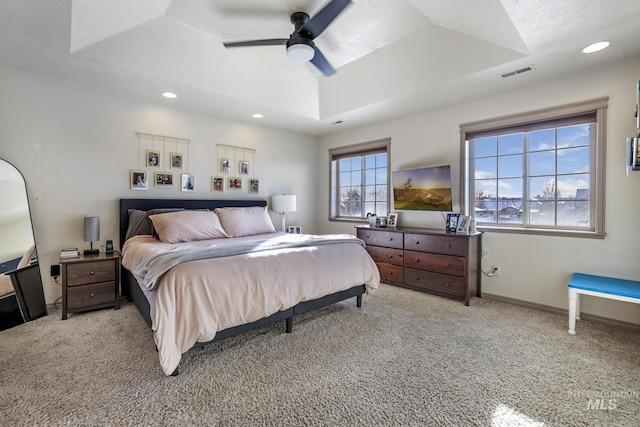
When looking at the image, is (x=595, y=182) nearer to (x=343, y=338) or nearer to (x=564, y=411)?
(x=564, y=411)

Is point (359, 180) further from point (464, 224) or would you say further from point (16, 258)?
point (16, 258)

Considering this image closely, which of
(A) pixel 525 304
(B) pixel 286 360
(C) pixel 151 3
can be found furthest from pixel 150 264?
(A) pixel 525 304

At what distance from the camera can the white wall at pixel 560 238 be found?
2740mm

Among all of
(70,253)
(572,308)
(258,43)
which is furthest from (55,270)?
(572,308)

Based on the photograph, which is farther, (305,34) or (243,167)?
(243,167)

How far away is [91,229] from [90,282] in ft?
1.96

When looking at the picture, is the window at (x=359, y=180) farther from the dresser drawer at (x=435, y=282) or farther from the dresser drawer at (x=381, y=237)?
the dresser drawer at (x=435, y=282)

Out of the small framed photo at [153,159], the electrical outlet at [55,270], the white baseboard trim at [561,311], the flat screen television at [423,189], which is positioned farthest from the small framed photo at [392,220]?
the electrical outlet at [55,270]

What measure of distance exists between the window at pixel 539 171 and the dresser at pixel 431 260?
55 centimetres

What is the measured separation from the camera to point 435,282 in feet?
11.9

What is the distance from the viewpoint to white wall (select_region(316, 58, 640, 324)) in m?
2.74

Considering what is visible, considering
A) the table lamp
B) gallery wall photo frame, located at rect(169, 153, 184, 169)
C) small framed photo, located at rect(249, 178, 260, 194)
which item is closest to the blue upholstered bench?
small framed photo, located at rect(249, 178, 260, 194)

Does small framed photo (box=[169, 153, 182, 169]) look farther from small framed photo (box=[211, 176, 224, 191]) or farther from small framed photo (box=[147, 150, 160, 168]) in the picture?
small framed photo (box=[211, 176, 224, 191])

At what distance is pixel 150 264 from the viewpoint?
212cm
